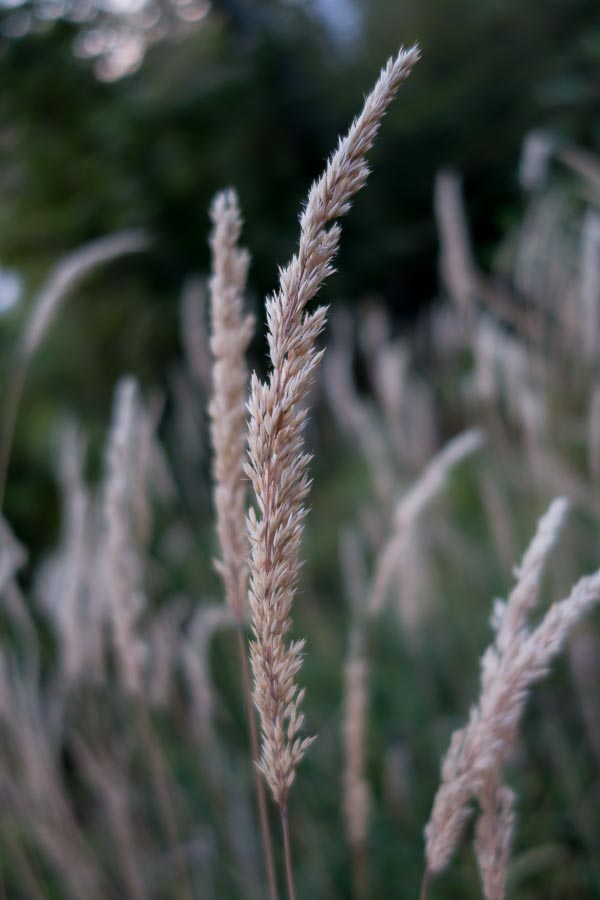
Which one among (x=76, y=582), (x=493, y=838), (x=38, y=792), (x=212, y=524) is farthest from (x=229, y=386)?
(x=212, y=524)

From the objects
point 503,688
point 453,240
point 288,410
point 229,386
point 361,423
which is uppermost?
point 453,240

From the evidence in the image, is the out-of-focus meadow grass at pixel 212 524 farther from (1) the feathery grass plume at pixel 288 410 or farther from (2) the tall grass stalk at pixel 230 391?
(1) the feathery grass plume at pixel 288 410

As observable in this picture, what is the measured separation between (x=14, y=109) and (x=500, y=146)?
4.42 m

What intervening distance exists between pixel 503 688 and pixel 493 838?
183mm

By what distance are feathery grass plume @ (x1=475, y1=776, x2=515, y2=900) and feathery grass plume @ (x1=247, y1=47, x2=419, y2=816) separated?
262 mm

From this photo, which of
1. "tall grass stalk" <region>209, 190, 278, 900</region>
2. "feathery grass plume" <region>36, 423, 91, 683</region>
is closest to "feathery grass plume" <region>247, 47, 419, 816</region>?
"tall grass stalk" <region>209, 190, 278, 900</region>

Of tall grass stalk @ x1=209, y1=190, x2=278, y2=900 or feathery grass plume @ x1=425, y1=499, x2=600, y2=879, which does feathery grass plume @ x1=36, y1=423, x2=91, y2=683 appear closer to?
tall grass stalk @ x1=209, y1=190, x2=278, y2=900

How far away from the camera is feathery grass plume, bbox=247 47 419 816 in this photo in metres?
0.54

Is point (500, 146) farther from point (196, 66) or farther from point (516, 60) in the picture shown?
point (196, 66)

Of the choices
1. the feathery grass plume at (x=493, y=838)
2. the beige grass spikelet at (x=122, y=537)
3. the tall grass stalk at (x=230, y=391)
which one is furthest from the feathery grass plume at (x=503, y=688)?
the beige grass spikelet at (x=122, y=537)

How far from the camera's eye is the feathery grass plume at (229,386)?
0.76 meters

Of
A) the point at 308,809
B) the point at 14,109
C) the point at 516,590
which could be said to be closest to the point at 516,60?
the point at 14,109

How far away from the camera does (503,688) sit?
2.26ft

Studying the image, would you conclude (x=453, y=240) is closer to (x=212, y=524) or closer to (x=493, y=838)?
(x=493, y=838)
